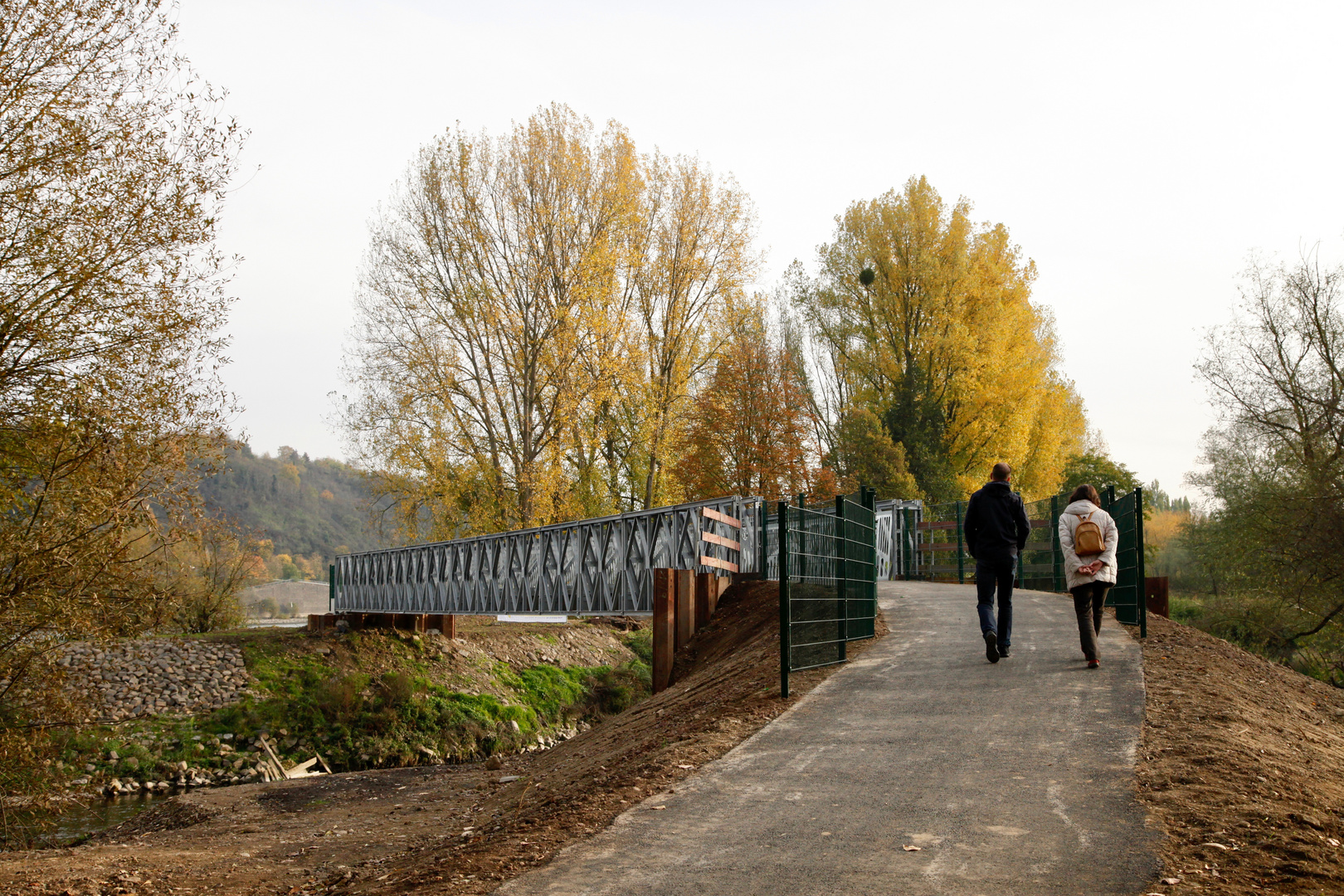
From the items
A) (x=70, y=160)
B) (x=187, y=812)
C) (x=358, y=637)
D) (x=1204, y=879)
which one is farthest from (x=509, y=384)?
(x=1204, y=879)

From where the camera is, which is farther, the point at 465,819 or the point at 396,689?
the point at 396,689

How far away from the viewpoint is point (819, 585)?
399 inches

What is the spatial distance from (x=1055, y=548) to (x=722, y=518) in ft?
22.1

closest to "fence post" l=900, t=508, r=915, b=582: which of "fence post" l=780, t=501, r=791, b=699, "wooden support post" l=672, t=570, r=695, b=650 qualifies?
"wooden support post" l=672, t=570, r=695, b=650

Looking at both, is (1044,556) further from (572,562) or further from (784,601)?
(784,601)

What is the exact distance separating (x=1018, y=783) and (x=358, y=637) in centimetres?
2442

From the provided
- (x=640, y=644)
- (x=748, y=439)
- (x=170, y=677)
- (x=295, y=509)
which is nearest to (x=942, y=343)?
(x=748, y=439)

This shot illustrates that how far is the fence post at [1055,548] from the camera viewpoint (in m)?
17.6

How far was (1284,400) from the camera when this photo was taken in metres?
24.0

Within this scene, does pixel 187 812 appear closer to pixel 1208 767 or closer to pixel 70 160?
pixel 70 160

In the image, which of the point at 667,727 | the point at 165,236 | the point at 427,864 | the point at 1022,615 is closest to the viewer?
the point at 427,864

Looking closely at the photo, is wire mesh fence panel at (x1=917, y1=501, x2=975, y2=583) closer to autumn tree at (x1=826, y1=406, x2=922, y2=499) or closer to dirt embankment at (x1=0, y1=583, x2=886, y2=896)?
autumn tree at (x1=826, y1=406, x2=922, y2=499)

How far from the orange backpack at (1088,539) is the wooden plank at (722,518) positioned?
663 cm

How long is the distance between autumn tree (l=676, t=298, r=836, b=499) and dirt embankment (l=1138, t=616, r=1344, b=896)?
17.5 metres
